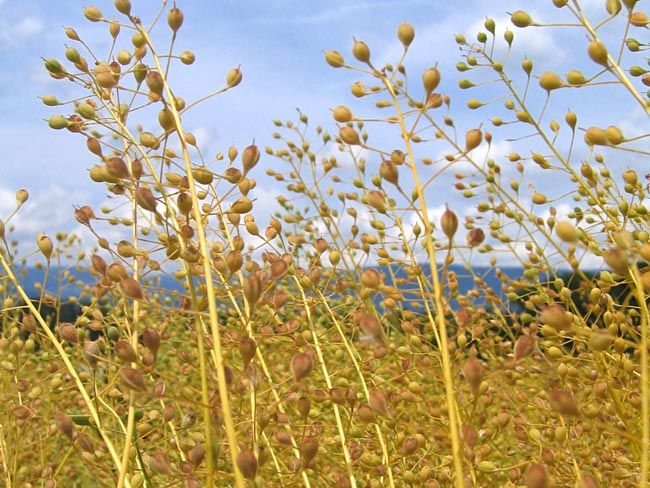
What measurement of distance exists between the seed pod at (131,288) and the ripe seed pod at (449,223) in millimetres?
372

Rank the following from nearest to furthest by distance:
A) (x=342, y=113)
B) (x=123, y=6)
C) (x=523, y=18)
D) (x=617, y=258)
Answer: (x=617, y=258)
(x=342, y=113)
(x=123, y=6)
(x=523, y=18)

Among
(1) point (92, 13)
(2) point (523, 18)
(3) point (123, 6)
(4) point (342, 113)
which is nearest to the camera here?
(4) point (342, 113)

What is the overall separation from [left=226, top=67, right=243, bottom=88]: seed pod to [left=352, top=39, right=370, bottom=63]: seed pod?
187mm

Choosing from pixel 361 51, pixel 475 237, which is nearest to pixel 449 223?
pixel 475 237

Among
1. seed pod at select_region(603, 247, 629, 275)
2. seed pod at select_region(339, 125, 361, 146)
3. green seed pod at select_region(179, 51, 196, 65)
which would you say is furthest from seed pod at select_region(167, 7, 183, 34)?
seed pod at select_region(603, 247, 629, 275)

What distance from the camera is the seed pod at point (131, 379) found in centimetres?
82

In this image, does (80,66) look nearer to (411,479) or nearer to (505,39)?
(411,479)

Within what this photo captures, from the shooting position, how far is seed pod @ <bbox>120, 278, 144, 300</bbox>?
900 millimetres

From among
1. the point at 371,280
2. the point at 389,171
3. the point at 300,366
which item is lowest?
the point at 300,366

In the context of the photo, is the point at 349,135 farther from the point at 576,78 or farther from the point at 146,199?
the point at 576,78

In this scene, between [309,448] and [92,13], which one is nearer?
[309,448]

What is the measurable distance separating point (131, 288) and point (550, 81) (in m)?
0.70

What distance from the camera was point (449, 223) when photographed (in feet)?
2.71

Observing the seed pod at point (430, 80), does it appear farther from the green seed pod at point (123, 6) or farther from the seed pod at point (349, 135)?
the green seed pod at point (123, 6)
